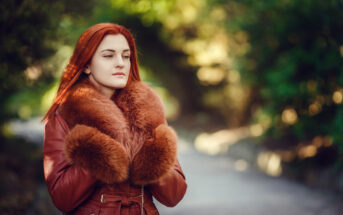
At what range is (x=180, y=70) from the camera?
17.5 m

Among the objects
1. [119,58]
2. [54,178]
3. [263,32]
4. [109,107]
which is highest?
[263,32]

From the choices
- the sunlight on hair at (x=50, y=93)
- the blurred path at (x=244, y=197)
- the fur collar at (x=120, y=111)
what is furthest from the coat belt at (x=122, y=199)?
the sunlight on hair at (x=50, y=93)

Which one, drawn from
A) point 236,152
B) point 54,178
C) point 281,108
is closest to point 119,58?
point 54,178

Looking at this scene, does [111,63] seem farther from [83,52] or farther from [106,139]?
[106,139]

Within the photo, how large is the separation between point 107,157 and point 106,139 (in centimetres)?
11

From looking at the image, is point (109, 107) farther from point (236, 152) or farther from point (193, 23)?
point (193, 23)

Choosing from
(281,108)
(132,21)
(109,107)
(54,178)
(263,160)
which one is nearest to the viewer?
(54,178)

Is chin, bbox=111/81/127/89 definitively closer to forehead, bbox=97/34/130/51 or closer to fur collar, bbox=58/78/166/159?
fur collar, bbox=58/78/166/159

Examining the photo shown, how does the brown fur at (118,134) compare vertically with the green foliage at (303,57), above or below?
below

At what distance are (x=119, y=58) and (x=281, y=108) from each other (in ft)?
19.3

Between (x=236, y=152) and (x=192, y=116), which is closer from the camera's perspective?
(x=236, y=152)

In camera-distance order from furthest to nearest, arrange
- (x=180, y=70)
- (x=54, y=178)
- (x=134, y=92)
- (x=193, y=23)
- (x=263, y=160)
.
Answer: (x=180, y=70) → (x=193, y=23) → (x=263, y=160) → (x=134, y=92) → (x=54, y=178)

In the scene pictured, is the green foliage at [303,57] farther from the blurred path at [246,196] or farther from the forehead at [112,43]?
the forehead at [112,43]

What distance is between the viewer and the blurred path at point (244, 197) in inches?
224
